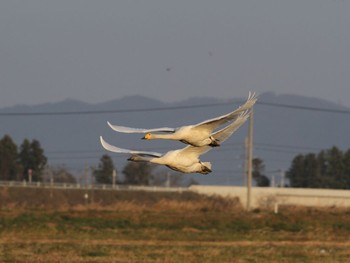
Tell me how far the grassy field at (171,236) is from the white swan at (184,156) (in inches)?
660

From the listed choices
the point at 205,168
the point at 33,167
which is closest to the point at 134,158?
the point at 205,168

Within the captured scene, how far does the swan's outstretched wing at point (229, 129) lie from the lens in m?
16.3

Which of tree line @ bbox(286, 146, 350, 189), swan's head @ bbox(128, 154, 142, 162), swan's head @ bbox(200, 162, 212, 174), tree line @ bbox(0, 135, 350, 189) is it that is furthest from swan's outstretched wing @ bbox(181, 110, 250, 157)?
tree line @ bbox(286, 146, 350, 189)

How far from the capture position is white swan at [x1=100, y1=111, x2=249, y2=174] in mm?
15898

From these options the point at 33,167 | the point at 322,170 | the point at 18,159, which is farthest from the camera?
the point at 322,170

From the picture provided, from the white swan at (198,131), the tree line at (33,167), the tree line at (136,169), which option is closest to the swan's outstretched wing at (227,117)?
the white swan at (198,131)

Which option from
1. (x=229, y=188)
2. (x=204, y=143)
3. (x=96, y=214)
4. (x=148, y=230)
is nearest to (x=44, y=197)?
(x=229, y=188)

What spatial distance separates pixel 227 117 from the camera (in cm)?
1622

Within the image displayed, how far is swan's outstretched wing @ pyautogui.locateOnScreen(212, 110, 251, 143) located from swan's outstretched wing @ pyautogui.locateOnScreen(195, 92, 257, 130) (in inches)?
3.3

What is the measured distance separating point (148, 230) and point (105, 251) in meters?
12.0

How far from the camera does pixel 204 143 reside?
15.9 m

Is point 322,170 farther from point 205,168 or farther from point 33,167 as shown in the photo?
point 205,168

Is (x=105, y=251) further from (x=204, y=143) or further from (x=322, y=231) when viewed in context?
(x=204, y=143)

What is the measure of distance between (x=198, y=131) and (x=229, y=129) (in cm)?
76
